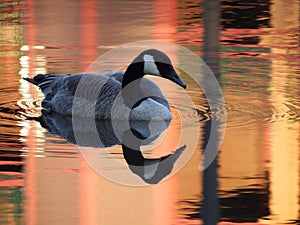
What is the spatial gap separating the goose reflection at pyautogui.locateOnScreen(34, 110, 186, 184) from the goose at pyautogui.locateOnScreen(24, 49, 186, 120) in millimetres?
83

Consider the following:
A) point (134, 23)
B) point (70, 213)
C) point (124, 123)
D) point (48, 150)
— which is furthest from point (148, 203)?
point (134, 23)

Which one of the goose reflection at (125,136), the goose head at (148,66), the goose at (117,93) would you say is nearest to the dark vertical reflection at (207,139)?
the goose reflection at (125,136)

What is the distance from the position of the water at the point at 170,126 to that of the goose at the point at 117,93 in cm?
26

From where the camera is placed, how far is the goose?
10664 millimetres

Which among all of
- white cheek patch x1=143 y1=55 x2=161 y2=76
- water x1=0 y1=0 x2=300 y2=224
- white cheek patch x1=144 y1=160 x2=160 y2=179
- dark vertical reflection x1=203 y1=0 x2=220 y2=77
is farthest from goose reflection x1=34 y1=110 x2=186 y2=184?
dark vertical reflection x1=203 y1=0 x2=220 y2=77

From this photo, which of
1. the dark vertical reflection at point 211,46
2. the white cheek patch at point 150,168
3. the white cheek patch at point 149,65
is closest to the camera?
the white cheek patch at point 150,168

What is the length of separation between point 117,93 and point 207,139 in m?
1.61

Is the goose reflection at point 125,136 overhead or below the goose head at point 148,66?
below

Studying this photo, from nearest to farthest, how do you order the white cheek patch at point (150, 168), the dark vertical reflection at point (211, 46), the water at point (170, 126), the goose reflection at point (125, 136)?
the water at point (170, 126)
the white cheek patch at point (150, 168)
the goose reflection at point (125, 136)
the dark vertical reflection at point (211, 46)

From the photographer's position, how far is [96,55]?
13094mm

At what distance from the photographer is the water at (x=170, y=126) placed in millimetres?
7379

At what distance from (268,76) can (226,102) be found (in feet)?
3.95

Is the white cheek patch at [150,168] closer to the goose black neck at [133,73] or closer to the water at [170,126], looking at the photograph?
the water at [170,126]

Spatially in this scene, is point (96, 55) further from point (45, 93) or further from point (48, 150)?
point (48, 150)
